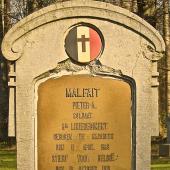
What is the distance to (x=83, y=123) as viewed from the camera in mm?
6371

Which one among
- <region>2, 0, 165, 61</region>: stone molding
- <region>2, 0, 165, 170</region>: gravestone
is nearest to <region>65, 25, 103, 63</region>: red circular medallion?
<region>2, 0, 165, 170</region>: gravestone

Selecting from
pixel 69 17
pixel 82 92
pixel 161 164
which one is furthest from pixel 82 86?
pixel 161 164

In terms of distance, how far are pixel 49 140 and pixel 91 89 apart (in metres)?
0.75

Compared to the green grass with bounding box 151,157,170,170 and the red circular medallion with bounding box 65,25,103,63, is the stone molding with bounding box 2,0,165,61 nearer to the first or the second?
the red circular medallion with bounding box 65,25,103,63

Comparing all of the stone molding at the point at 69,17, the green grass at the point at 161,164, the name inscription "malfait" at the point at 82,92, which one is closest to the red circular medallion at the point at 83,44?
the stone molding at the point at 69,17

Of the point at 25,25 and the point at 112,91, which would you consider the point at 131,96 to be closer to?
the point at 112,91

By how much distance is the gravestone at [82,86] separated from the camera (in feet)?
20.7

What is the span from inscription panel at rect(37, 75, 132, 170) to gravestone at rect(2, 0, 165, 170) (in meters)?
0.01

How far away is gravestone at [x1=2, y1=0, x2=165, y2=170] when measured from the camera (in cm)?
630

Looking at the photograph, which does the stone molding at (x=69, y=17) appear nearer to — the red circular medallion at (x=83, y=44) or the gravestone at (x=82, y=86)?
the gravestone at (x=82, y=86)

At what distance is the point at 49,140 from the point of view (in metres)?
6.35

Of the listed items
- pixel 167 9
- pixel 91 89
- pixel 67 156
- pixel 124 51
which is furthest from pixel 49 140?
pixel 167 9

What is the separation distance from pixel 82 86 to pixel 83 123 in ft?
1.38

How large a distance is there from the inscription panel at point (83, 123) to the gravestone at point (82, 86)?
11mm
